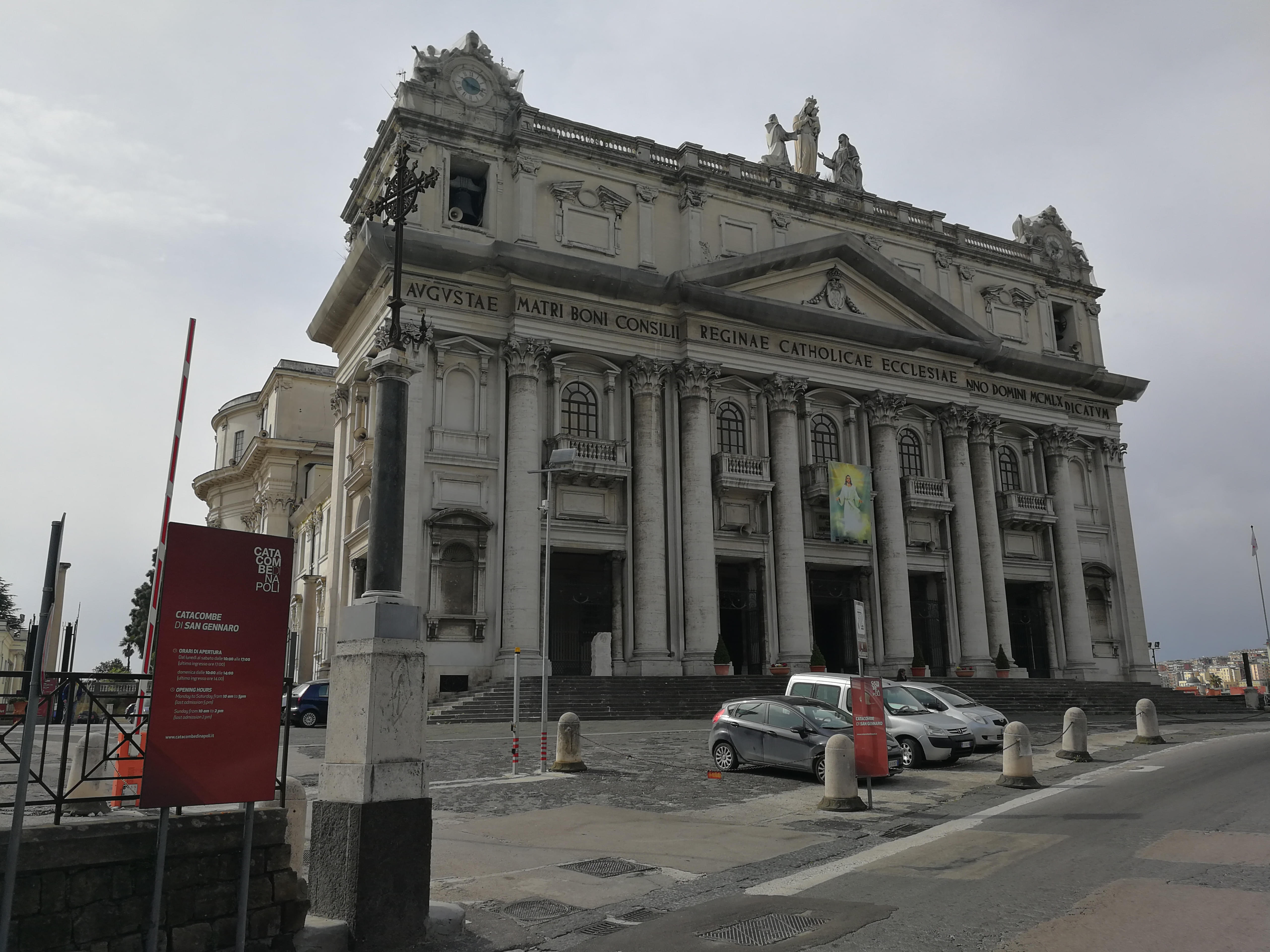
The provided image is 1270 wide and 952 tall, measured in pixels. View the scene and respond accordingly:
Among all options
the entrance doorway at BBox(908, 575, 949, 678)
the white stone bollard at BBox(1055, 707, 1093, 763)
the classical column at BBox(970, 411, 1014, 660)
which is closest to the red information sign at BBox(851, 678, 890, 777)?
the white stone bollard at BBox(1055, 707, 1093, 763)

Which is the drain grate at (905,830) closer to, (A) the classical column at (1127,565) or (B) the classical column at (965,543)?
(B) the classical column at (965,543)

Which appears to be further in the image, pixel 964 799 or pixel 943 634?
pixel 943 634

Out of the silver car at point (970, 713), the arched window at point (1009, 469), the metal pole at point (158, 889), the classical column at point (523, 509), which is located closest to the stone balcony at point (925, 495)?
the arched window at point (1009, 469)

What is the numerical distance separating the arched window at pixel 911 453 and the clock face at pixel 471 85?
2063 centimetres

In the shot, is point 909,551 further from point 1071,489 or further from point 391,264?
point 391,264

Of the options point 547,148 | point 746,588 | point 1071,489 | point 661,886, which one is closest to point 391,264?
point 547,148

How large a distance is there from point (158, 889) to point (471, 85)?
3312 cm

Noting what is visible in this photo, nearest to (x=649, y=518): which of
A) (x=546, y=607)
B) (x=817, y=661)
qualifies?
(x=817, y=661)

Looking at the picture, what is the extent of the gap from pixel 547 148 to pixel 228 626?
31.0 m

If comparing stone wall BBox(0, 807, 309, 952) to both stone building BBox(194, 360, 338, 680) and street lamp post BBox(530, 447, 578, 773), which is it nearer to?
street lamp post BBox(530, 447, 578, 773)

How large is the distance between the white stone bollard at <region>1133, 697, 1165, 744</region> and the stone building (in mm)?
31823

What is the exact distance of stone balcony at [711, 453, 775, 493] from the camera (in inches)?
Answer: 1357

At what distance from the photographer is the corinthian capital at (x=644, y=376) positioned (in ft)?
112

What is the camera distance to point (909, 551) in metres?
38.8
